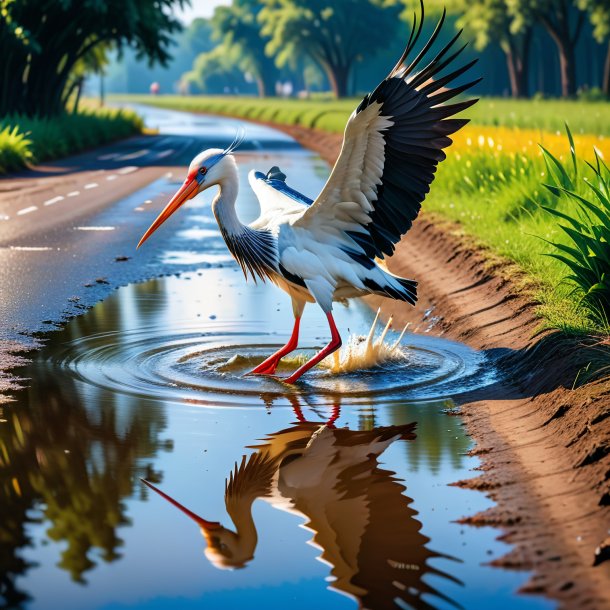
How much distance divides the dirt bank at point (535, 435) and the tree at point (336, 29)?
237 feet

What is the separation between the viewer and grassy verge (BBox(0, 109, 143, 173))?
1052 inches

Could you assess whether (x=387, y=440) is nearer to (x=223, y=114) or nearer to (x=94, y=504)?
(x=94, y=504)

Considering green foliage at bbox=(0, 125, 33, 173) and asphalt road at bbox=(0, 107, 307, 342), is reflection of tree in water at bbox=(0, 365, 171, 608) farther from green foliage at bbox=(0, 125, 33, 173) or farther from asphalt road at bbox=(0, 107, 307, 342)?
green foliage at bbox=(0, 125, 33, 173)

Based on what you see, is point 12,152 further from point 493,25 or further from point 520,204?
point 493,25

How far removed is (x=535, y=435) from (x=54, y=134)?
1102 inches

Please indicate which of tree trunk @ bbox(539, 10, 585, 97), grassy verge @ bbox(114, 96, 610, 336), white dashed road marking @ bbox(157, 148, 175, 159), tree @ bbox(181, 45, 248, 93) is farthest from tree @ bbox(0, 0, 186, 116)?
tree @ bbox(181, 45, 248, 93)

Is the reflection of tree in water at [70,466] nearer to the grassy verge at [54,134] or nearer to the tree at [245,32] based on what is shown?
the grassy verge at [54,134]

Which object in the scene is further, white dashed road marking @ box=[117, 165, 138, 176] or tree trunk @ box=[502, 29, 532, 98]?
tree trunk @ box=[502, 29, 532, 98]

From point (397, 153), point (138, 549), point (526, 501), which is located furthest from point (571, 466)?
point (397, 153)

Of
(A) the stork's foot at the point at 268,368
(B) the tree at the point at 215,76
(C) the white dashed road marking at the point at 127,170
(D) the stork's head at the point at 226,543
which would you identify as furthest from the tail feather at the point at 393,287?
(B) the tree at the point at 215,76

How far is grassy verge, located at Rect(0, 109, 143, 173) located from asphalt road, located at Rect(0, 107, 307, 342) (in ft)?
1.60

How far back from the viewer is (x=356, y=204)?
7.36m

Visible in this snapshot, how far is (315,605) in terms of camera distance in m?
3.99

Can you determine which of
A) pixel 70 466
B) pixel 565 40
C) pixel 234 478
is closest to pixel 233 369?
pixel 70 466
